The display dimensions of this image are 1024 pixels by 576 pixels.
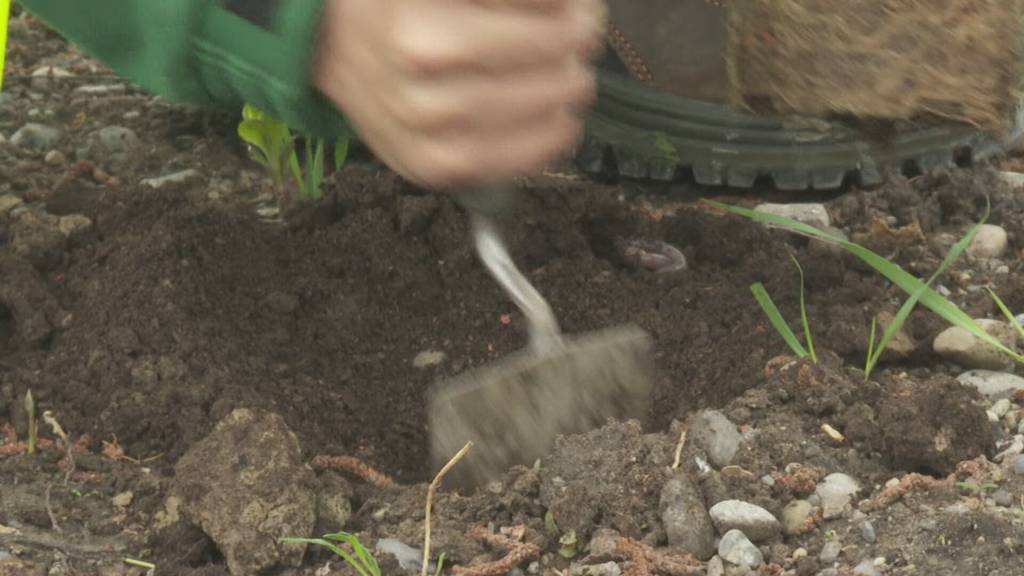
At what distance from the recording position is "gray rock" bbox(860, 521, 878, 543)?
5.19ft

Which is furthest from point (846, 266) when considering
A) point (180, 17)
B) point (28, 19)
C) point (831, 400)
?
point (28, 19)

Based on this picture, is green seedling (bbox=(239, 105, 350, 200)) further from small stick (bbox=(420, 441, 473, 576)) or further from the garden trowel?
small stick (bbox=(420, 441, 473, 576))

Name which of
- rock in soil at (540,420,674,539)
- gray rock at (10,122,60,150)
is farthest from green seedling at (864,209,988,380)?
gray rock at (10,122,60,150)

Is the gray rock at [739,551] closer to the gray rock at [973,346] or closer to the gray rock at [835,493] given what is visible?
the gray rock at [835,493]

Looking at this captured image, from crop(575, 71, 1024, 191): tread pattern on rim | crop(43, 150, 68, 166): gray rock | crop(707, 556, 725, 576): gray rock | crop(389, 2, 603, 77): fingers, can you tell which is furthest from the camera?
crop(43, 150, 68, 166): gray rock

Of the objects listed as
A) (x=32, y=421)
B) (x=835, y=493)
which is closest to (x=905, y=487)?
(x=835, y=493)

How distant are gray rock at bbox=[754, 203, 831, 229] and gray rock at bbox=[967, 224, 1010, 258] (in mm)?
238

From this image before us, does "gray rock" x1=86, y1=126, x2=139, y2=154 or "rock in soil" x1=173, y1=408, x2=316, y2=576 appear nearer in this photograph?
"rock in soil" x1=173, y1=408, x2=316, y2=576

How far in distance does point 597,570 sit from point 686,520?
0.11 m

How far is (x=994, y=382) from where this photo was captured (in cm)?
193

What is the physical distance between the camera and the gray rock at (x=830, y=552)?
1.56 m

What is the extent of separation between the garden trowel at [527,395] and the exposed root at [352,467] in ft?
0.24

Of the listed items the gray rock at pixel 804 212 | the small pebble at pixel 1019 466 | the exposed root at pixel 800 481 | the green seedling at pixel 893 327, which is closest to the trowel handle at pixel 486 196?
the exposed root at pixel 800 481

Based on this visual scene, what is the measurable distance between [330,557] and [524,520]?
0.74 ft
